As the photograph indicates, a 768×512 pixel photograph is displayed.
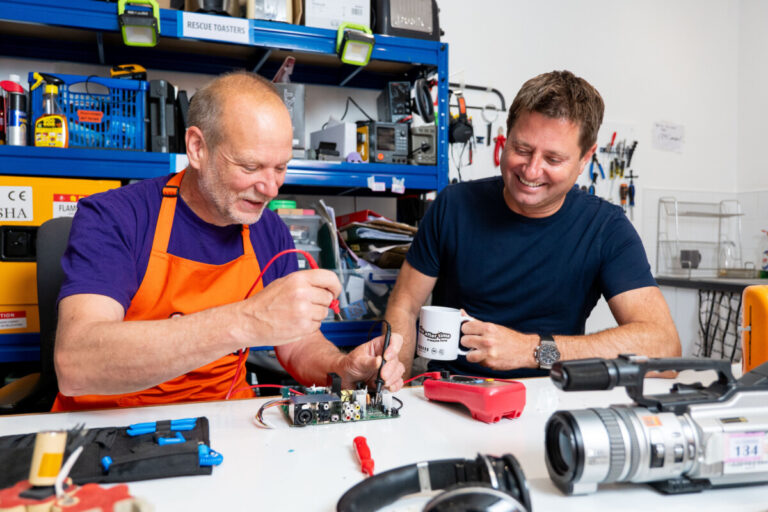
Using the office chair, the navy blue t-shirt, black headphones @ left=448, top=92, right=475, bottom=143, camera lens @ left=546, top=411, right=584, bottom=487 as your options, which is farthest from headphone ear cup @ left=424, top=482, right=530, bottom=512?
black headphones @ left=448, top=92, right=475, bottom=143

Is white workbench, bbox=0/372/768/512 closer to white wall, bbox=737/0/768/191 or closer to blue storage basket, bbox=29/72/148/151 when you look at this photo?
blue storage basket, bbox=29/72/148/151

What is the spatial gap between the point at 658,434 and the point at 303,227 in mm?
1654

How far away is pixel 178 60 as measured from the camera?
7.61 feet

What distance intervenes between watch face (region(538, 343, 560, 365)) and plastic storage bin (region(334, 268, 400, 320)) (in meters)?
0.90

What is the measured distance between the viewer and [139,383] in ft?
3.11

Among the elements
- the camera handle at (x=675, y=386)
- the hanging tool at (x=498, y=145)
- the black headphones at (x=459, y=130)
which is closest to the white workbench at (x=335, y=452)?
the camera handle at (x=675, y=386)

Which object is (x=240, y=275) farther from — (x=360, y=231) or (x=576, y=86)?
(x=576, y=86)

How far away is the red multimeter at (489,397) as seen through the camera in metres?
0.89

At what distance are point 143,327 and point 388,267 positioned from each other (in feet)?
4.24

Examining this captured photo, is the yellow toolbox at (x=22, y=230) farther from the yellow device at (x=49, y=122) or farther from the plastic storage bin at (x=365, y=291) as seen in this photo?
the plastic storage bin at (x=365, y=291)

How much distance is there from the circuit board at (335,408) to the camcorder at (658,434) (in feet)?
1.14

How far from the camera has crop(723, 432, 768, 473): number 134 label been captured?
632 mm

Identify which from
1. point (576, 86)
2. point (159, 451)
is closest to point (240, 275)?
point (159, 451)

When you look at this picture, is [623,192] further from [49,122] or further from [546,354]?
[49,122]
